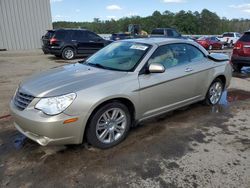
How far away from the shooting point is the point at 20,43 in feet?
57.8

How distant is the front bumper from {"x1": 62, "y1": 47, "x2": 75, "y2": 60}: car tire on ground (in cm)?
1049

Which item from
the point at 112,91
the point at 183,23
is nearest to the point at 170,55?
the point at 112,91

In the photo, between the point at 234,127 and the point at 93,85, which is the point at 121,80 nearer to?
the point at 93,85

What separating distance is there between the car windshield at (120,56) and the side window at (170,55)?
203 millimetres

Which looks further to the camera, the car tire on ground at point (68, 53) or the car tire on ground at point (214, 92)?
the car tire on ground at point (68, 53)

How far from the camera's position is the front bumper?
9.59 feet

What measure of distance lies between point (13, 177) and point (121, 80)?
181cm

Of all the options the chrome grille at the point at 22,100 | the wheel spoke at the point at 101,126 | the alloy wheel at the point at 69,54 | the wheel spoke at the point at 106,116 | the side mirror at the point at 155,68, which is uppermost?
the side mirror at the point at 155,68

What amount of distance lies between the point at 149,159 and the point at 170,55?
190 centimetres

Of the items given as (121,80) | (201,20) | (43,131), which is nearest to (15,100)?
(43,131)

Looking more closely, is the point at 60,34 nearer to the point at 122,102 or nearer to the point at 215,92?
the point at 215,92

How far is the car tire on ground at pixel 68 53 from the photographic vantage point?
43.4 feet

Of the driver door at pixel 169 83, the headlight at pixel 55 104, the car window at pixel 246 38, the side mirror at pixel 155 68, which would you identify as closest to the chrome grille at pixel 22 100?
the headlight at pixel 55 104

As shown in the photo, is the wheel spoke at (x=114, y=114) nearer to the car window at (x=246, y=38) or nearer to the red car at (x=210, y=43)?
the car window at (x=246, y=38)
